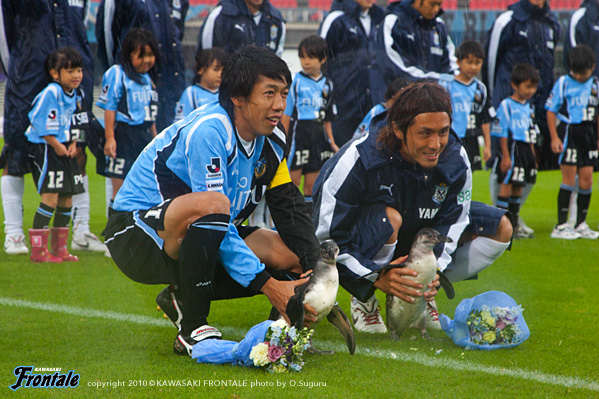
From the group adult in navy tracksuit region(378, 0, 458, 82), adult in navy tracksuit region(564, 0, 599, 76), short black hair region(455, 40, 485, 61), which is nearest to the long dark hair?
adult in navy tracksuit region(378, 0, 458, 82)

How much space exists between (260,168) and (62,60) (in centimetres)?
313

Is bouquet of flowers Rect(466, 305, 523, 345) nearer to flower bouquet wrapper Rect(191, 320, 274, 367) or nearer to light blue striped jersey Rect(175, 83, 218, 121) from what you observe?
flower bouquet wrapper Rect(191, 320, 274, 367)

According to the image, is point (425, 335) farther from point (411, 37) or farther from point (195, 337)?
point (411, 37)

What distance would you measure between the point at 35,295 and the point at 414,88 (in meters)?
2.71

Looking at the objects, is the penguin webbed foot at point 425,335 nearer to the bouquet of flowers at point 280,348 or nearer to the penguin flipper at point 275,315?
the penguin flipper at point 275,315

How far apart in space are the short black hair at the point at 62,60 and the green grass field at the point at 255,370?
169 cm

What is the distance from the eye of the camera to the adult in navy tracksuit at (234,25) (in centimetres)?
718

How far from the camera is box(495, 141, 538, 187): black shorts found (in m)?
7.30

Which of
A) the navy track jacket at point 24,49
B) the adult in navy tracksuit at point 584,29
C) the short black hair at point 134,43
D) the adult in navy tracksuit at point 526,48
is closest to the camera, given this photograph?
the navy track jacket at point 24,49

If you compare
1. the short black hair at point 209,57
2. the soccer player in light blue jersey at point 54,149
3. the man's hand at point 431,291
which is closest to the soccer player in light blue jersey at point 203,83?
the short black hair at point 209,57

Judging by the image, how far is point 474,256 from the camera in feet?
12.6

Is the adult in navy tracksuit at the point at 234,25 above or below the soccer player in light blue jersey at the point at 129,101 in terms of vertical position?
above

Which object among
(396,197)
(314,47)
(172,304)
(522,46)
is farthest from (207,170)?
(522,46)

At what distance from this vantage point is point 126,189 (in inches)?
132
